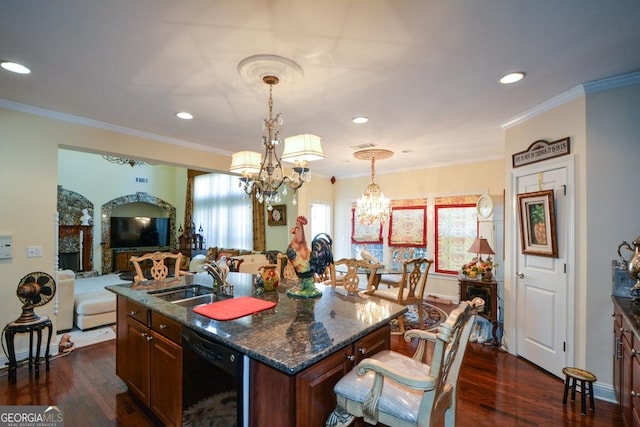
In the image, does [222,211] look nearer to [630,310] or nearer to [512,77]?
[512,77]

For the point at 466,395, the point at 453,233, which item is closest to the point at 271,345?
the point at 466,395

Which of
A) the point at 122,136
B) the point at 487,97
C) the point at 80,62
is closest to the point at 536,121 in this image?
the point at 487,97

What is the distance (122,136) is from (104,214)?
6254 mm

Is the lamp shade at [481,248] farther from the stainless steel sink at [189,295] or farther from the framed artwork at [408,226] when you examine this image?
the stainless steel sink at [189,295]

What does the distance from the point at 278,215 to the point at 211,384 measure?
512 cm

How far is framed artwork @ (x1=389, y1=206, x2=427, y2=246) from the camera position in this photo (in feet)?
19.1

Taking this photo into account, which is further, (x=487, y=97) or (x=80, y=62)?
(x=487, y=97)

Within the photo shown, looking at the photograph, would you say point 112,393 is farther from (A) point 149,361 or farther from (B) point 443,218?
(B) point 443,218

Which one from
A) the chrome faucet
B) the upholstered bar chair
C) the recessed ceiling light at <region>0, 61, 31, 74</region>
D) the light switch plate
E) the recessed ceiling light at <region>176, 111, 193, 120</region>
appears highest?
the recessed ceiling light at <region>0, 61, 31, 74</region>

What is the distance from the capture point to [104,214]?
27.8 feet

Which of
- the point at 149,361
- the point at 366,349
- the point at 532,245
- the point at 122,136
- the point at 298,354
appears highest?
the point at 122,136

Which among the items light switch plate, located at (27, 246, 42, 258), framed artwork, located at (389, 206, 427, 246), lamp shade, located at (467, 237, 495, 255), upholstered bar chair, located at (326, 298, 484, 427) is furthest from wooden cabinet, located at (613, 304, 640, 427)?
light switch plate, located at (27, 246, 42, 258)

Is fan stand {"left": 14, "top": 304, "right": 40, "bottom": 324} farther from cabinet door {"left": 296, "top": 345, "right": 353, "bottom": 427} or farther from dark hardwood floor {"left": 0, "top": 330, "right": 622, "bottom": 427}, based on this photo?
cabinet door {"left": 296, "top": 345, "right": 353, "bottom": 427}

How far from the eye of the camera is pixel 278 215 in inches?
262
